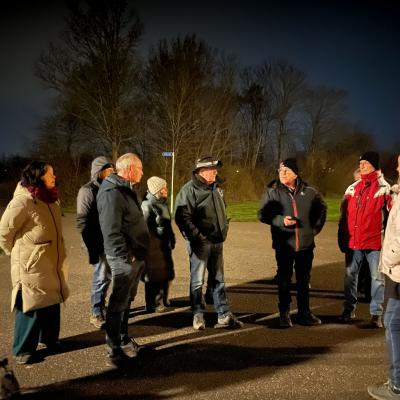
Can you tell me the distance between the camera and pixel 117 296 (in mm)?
4008

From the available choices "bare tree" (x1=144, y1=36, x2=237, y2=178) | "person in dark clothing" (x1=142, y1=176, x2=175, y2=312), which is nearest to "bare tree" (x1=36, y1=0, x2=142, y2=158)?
"bare tree" (x1=144, y1=36, x2=237, y2=178)

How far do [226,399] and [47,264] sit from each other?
2.05 metres

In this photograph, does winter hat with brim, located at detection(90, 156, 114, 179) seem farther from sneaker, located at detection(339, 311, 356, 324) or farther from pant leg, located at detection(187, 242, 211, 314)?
sneaker, located at detection(339, 311, 356, 324)

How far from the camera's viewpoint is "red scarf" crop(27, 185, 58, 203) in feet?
13.5

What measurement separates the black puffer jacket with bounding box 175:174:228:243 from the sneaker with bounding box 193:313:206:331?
91 centimetres

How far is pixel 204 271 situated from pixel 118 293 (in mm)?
1373

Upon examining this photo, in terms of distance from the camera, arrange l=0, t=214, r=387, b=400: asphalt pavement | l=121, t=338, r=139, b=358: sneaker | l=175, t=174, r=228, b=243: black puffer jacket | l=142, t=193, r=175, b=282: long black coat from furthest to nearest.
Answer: l=142, t=193, r=175, b=282: long black coat
l=175, t=174, r=228, b=243: black puffer jacket
l=121, t=338, r=139, b=358: sneaker
l=0, t=214, r=387, b=400: asphalt pavement

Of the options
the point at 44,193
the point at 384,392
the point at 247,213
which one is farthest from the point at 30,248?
the point at 247,213

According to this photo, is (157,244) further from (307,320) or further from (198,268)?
(307,320)

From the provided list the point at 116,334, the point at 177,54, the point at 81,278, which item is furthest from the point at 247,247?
the point at 177,54

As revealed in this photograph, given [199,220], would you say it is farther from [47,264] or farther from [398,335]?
[398,335]

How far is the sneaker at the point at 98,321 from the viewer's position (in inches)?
→ 200

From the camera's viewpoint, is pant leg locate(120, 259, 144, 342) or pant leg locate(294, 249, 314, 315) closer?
pant leg locate(120, 259, 144, 342)

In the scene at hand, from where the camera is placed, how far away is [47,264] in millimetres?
4141
